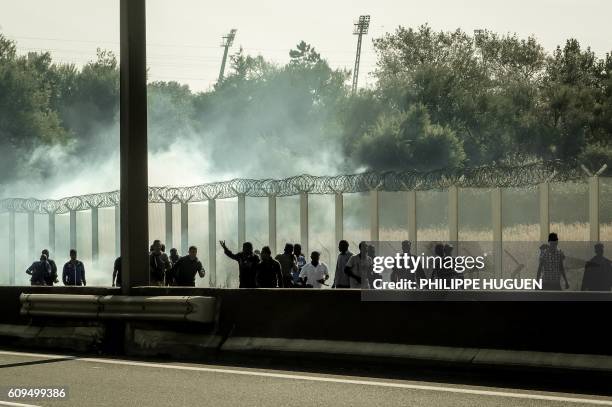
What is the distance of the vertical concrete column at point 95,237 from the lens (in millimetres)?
36094

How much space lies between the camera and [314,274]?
20.5 metres

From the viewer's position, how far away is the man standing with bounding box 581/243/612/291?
1869cm

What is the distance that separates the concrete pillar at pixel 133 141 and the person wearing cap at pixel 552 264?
714 cm

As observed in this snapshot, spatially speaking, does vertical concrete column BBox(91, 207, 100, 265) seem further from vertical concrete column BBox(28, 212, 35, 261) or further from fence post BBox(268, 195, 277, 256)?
fence post BBox(268, 195, 277, 256)

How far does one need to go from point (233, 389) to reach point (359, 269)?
770 centimetres

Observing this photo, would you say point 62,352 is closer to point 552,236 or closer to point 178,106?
point 552,236

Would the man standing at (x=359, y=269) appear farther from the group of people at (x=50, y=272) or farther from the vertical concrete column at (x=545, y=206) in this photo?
the group of people at (x=50, y=272)

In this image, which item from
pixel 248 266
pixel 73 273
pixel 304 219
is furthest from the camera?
pixel 304 219

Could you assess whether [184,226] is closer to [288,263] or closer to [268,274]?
[288,263]

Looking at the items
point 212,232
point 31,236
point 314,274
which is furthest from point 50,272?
point 31,236

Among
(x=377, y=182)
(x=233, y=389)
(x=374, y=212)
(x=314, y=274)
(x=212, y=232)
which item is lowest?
(x=233, y=389)

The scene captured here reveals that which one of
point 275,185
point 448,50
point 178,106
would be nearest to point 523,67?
point 448,50

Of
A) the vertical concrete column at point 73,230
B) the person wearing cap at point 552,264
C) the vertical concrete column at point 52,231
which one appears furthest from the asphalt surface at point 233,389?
the vertical concrete column at point 52,231

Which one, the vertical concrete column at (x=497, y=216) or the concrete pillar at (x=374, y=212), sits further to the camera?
the concrete pillar at (x=374, y=212)
